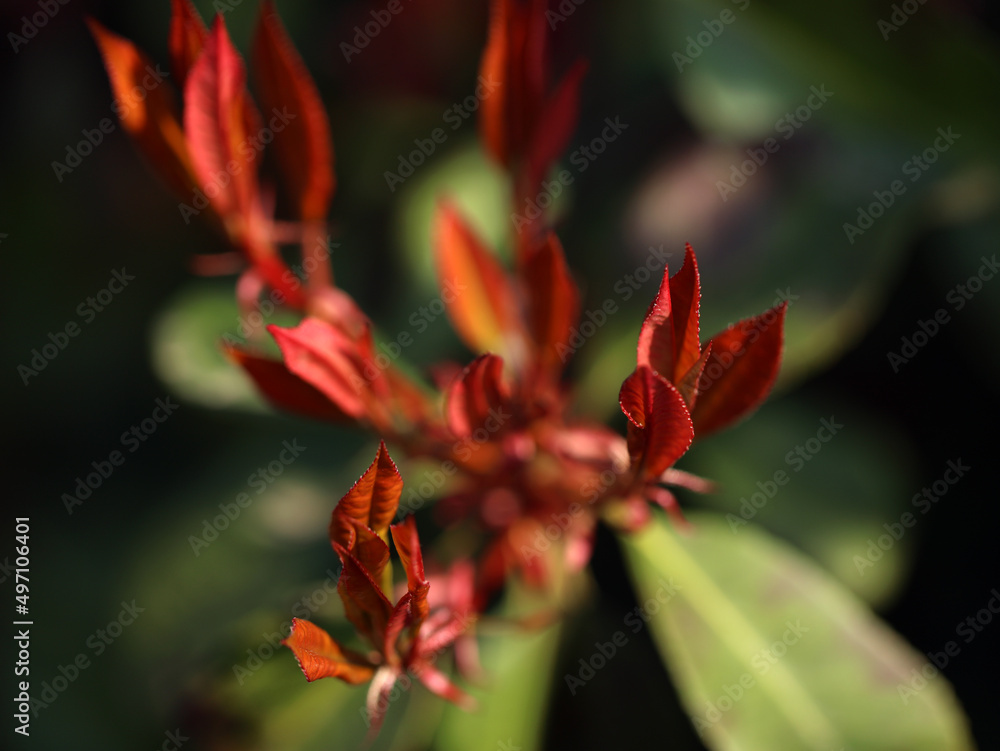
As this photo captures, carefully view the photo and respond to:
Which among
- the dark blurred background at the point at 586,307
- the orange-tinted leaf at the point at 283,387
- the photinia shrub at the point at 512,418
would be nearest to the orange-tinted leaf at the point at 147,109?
the photinia shrub at the point at 512,418

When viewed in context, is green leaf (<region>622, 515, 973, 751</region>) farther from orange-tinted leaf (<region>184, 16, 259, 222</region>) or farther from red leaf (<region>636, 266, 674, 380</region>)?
orange-tinted leaf (<region>184, 16, 259, 222</region>)

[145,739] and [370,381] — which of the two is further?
[145,739]

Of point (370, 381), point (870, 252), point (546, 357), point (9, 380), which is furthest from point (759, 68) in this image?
point (9, 380)

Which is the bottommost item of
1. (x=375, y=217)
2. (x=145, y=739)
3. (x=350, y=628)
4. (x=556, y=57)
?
(x=145, y=739)

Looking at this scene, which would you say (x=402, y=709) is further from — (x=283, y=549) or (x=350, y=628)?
(x=283, y=549)

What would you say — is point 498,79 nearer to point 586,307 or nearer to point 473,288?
point 473,288

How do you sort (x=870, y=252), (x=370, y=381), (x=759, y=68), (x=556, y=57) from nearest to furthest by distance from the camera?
(x=370, y=381) < (x=870, y=252) < (x=759, y=68) < (x=556, y=57)

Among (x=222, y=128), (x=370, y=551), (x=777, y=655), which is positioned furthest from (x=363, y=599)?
(x=777, y=655)

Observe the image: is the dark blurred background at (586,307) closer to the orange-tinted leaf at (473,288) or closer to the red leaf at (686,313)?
the orange-tinted leaf at (473,288)
